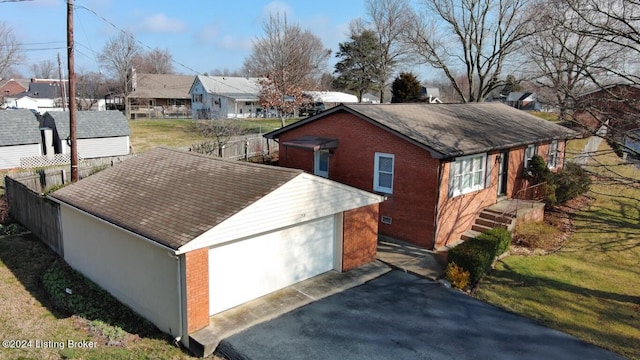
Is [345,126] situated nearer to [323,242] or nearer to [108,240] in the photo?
[323,242]

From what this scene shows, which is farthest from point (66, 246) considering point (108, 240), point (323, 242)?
point (323, 242)

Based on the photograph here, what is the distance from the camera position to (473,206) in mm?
16766

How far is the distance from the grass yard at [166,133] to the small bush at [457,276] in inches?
1059

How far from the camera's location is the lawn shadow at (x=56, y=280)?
33.8 ft

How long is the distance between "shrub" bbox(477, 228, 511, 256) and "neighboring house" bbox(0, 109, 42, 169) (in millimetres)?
29510

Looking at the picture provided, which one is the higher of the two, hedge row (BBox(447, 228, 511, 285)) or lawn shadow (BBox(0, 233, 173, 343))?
hedge row (BBox(447, 228, 511, 285))

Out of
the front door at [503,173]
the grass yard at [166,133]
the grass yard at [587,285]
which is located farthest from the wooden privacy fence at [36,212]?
the grass yard at [166,133]

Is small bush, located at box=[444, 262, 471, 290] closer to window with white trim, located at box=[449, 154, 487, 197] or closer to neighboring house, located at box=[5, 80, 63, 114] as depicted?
window with white trim, located at box=[449, 154, 487, 197]

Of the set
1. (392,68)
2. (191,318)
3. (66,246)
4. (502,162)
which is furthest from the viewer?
(392,68)

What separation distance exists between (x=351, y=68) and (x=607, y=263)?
5032 centimetres

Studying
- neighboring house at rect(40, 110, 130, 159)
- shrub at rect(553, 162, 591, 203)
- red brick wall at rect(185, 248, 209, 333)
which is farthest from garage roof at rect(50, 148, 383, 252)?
neighboring house at rect(40, 110, 130, 159)

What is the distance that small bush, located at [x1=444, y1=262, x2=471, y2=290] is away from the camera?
12.1m

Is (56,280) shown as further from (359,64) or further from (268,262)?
(359,64)

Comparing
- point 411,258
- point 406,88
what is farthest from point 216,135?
→ point 411,258
